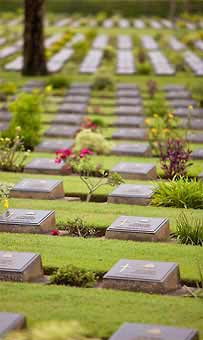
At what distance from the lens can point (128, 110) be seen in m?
17.8

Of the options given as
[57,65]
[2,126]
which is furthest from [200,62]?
[2,126]

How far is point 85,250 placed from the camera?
898 centimetres

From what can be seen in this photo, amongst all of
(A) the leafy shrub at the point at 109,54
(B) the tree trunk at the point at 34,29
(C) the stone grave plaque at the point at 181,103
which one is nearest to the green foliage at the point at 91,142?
(C) the stone grave plaque at the point at 181,103

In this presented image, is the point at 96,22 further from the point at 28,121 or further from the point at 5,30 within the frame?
the point at 28,121

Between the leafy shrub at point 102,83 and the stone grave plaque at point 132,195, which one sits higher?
the stone grave plaque at point 132,195

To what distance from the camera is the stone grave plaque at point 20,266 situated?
8016 millimetres

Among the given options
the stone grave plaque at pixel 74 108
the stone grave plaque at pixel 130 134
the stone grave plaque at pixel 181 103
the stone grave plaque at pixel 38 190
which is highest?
the stone grave plaque at pixel 38 190

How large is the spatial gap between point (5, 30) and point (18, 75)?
16.3 metres

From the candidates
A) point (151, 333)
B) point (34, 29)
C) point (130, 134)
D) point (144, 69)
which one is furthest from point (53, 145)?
point (144, 69)

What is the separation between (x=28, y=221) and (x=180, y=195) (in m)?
1.92

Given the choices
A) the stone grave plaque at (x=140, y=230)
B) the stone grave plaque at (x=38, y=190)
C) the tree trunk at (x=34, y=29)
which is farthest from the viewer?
the tree trunk at (x=34, y=29)

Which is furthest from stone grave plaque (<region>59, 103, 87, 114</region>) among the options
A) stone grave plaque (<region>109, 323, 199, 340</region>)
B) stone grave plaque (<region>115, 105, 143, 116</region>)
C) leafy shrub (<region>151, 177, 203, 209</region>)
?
stone grave plaque (<region>109, 323, 199, 340</region>)

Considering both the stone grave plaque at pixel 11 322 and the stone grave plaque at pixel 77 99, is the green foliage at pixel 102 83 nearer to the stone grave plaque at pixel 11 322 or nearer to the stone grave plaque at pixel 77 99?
the stone grave plaque at pixel 77 99

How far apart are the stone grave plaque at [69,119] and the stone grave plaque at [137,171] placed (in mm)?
4089
